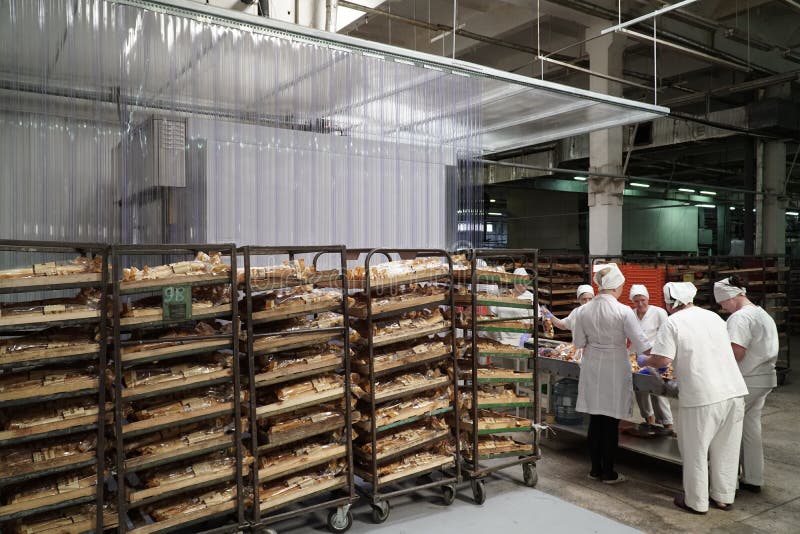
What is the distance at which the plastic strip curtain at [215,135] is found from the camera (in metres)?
3.57

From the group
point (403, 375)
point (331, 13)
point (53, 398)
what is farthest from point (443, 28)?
point (53, 398)

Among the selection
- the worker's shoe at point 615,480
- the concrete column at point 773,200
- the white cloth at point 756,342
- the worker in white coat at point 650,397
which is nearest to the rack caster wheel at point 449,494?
the worker's shoe at point 615,480

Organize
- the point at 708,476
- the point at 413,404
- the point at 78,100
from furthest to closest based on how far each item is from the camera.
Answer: the point at 708,476
the point at 413,404
the point at 78,100

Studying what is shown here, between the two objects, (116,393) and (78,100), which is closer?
(116,393)

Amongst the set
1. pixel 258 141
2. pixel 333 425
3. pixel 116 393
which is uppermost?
pixel 258 141

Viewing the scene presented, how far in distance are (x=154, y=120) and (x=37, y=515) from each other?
8.15 feet

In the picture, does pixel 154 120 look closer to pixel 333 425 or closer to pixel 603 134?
pixel 333 425

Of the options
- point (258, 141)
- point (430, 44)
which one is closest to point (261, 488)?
point (258, 141)

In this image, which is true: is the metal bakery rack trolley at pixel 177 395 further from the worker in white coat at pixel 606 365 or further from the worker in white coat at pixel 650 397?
the worker in white coat at pixel 650 397

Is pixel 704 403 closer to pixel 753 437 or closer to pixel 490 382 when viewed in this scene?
pixel 753 437

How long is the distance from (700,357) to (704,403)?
36cm

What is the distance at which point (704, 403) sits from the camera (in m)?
4.54

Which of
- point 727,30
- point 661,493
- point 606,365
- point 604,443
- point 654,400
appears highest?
point 727,30

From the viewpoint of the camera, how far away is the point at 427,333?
454 cm
